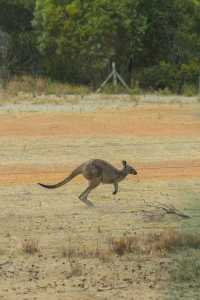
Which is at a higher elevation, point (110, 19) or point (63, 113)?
point (110, 19)

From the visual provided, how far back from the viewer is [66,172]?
17.0 metres

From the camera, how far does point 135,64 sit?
42.3 m

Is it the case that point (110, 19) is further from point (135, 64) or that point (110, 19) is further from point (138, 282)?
point (138, 282)

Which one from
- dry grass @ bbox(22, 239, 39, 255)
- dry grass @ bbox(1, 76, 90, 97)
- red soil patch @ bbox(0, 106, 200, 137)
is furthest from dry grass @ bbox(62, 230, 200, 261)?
dry grass @ bbox(1, 76, 90, 97)

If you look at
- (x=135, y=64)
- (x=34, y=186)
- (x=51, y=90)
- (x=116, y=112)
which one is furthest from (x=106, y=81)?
(x=34, y=186)

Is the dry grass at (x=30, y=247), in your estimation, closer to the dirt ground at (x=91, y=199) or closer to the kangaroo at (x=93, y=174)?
the dirt ground at (x=91, y=199)

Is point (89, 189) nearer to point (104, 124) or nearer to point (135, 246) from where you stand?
point (135, 246)

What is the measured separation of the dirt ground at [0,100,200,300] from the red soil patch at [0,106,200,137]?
0.09 feet

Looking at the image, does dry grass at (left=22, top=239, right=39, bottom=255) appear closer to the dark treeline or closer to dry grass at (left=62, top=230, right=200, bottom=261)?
dry grass at (left=62, top=230, right=200, bottom=261)

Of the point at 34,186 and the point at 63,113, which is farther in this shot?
the point at 63,113

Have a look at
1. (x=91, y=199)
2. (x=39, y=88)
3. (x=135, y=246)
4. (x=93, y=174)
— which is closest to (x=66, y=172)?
(x=91, y=199)

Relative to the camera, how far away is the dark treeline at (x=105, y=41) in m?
38.2

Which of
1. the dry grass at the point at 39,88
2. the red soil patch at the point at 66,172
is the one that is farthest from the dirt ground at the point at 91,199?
the dry grass at the point at 39,88

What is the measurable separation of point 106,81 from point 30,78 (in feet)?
11.3
